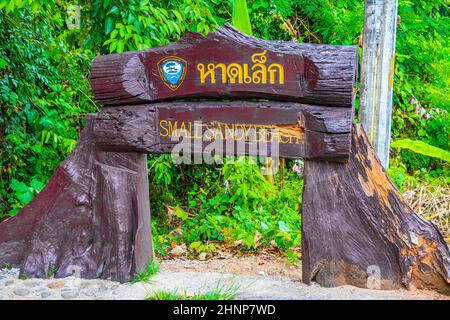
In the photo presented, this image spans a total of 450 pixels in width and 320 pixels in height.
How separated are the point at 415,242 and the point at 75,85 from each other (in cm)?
429

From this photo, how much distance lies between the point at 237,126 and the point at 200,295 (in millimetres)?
1182

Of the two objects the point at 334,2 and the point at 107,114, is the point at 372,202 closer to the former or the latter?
the point at 107,114

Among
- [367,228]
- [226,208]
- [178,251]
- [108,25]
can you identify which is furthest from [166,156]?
[367,228]

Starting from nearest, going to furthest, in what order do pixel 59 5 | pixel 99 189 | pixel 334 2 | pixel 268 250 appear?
pixel 99 189, pixel 268 250, pixel 59 5, pixel 334 2

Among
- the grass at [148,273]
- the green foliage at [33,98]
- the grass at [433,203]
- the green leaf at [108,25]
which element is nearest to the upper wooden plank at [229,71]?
the green leaf at [108,25]

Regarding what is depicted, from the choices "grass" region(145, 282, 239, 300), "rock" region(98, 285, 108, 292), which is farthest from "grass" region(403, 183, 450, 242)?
"rock" region(98, 285, 108, 292)

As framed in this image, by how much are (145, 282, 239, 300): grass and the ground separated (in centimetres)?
2

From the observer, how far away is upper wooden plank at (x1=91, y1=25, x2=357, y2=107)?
351 centimetres

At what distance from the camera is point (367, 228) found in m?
3.69

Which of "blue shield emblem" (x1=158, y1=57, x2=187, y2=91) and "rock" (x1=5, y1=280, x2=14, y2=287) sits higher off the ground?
"blue shield emblem" (x1=158, y1=57, x2=187, y2=91)

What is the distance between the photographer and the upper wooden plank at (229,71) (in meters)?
3.51

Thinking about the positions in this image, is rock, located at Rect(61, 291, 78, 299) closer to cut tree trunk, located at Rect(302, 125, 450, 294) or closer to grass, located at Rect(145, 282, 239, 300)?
grass, located at Rect(145, 282, 239, 300)
